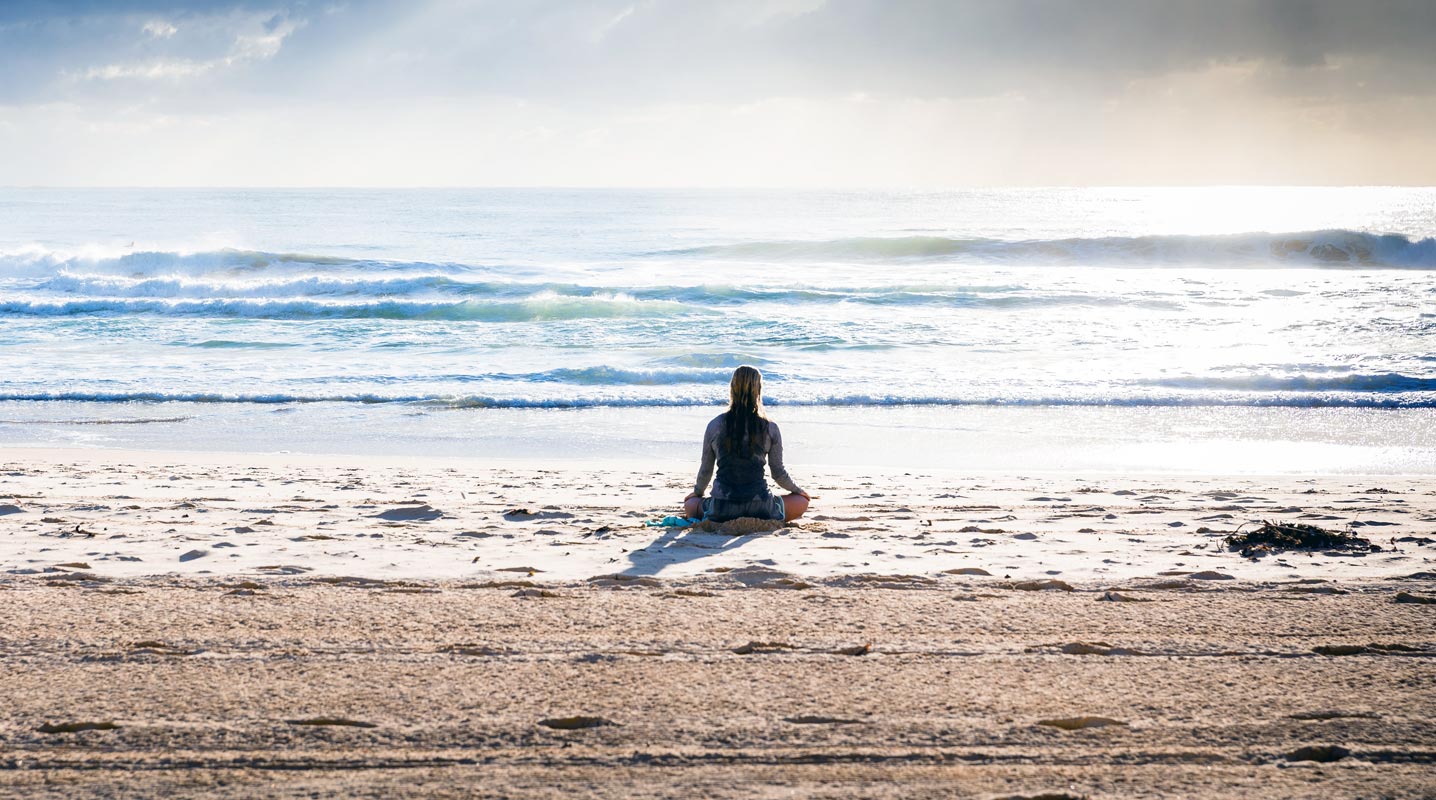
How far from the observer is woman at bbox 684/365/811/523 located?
5738 mm

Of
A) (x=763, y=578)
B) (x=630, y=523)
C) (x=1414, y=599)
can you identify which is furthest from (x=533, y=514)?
(x=1414, y=599)

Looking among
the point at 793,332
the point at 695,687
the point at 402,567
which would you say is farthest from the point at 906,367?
the point at 695,687

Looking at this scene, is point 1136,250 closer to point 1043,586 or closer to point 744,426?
point 744,426

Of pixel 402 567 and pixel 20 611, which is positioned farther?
pixel 402 567

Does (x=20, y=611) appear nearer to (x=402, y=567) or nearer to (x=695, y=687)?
(x=402, y=567)

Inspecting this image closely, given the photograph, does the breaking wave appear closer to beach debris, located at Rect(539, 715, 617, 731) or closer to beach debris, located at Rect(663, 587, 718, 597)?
beach debris, located at Rect(663, 587, 718, 597)

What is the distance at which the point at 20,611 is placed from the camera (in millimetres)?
3957

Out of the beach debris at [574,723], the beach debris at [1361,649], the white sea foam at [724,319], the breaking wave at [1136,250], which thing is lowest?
the beach debris at [1361,649]

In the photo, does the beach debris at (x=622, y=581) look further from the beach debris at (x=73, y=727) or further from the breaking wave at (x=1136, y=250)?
the breaking wave at (x=1136, y=250)

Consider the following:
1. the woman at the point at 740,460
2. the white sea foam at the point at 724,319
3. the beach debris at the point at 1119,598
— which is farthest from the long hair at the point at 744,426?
the white sea foam at the point at 724,319

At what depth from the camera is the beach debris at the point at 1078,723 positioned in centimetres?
299

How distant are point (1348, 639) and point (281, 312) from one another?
2203 cm

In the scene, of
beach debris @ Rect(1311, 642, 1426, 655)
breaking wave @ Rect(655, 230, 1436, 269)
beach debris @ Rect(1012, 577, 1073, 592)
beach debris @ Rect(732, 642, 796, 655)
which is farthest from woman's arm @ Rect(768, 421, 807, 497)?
breaking wave @ Rect(655, 230, 1436, 269)

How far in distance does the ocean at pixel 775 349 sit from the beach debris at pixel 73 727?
624 centimetres
